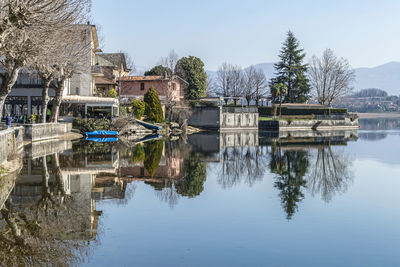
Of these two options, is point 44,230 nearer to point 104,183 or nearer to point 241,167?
point 104,183

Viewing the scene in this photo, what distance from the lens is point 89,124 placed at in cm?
4709

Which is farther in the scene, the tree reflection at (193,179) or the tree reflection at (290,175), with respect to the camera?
the tree reflection at (193,179)

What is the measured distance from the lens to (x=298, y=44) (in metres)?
90.9

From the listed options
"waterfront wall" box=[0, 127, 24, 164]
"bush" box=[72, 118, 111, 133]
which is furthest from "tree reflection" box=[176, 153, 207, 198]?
"bush" box=[72, 118, 111, 133]

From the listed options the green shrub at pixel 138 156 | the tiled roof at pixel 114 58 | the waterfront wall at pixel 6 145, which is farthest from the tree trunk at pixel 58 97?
the tiled roof at pixel 114 58

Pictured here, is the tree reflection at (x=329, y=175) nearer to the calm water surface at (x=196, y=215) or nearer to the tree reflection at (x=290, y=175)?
the calm water surface at (x=196, y=215)

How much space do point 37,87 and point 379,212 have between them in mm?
A: 41768

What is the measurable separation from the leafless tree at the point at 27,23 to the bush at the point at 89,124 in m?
17.6

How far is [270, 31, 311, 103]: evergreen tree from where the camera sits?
290 feet

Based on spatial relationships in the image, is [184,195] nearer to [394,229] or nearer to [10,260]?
[394,229]

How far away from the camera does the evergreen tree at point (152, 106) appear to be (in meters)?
59.2

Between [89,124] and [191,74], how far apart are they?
36038 mm

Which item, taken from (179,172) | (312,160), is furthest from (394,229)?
(312,160)

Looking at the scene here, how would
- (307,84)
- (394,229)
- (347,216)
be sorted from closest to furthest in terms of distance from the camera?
(394,229), (347,216), (307,84)
